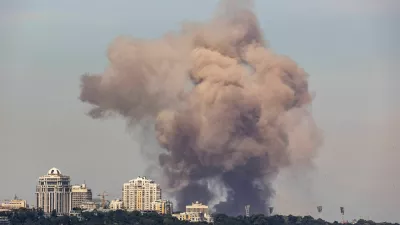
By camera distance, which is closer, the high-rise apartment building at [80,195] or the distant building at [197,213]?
the distant building at [197,213]

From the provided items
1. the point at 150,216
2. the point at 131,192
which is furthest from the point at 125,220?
the point at 131,192

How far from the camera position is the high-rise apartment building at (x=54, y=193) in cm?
9969

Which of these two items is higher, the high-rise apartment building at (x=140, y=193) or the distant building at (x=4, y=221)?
the high-rise apartment building at (x=140, y=193)

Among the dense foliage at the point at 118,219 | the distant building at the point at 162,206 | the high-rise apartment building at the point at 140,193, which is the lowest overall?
the dense foliage at the point at 118,219

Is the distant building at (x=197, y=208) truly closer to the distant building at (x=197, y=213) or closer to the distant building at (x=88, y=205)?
the distant building at (x=197, y=213)

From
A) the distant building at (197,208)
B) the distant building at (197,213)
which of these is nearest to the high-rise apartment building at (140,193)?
the distant building at (197,213)

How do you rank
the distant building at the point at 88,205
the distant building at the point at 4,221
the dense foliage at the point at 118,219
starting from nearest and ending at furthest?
the dense foliage at the point at 118,219 < the distant building at the point at 4,221 < the distant building at the point at 88,205

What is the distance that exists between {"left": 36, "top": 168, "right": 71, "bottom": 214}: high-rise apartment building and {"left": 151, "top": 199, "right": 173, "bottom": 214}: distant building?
23.2ft

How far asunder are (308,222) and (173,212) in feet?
28.8

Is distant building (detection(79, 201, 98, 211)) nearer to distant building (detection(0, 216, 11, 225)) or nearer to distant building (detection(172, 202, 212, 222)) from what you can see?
distant building (detection(0, 216, 11, 225))

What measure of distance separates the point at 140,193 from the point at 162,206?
3.91 metres

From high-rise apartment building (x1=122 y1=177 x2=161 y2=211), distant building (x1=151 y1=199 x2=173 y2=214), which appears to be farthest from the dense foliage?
high-rise apartment building (x1=122 y1=177 x2=161 y2=211)

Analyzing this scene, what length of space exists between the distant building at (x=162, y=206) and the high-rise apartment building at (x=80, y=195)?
22.6 ft

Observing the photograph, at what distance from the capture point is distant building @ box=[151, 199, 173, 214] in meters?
93.6
